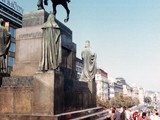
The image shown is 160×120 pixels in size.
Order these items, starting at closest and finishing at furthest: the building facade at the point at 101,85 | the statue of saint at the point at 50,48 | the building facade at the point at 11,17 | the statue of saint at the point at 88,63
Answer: the statue of saint at the point at 50,48, the statue of saint at the point at 88,63, the building facade at the point at 11,17, the building facade at the point at 101,85

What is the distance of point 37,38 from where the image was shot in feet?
36.3

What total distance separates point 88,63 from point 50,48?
236 inches

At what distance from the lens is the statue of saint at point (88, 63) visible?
14.8 meters

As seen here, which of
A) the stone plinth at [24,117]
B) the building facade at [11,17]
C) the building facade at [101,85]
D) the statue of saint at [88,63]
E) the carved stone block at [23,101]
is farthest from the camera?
the building facade at [101,85]

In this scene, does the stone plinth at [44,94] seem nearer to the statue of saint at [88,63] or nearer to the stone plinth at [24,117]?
the stone plinth at [24,117]

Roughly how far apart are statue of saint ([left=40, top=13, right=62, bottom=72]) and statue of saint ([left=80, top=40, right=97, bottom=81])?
5557mm

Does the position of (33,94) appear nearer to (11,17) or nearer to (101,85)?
(11,17)

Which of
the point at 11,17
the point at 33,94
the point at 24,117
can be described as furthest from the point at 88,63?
the point at 11,17

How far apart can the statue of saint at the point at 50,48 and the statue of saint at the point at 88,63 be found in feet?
18.2

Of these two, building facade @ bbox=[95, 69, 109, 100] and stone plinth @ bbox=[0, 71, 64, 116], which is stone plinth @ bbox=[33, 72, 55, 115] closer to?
stone plinth @ bbox=[0, 71, 64, 116]

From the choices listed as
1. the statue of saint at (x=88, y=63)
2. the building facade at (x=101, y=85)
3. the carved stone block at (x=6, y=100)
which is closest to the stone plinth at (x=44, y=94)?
the carved stone block at (x=6, y=100)

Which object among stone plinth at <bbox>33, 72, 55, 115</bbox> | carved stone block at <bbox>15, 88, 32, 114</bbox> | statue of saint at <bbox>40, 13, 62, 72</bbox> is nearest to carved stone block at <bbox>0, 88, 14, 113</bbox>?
carved stone block at <bbox>15, 88, 32, 114</bbox>

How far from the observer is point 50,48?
9406 millimetres

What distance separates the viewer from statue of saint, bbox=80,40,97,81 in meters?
14.8
